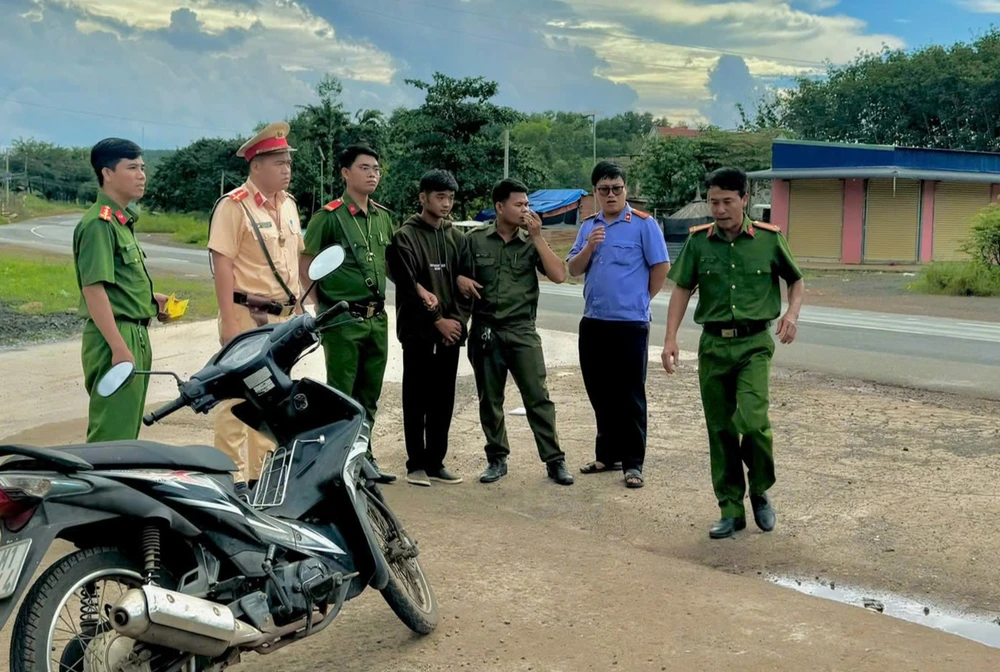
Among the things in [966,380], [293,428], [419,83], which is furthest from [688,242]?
[419,83]

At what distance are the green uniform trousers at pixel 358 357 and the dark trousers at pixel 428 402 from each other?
0.79ft

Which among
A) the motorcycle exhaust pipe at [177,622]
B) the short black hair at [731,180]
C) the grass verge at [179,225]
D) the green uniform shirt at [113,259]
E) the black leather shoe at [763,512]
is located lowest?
the grass verge at [179,225]

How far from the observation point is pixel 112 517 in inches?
120

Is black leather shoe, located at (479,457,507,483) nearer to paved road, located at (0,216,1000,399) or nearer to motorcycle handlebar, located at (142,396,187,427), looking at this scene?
motorcycle handlebar, located at (142,396,187,427)

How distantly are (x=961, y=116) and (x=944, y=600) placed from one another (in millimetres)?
51002

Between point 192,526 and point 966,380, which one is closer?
point 192,526

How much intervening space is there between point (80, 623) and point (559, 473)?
378 cm

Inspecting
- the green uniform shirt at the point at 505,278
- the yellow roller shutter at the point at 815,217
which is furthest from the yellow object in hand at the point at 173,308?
the yellow roller shutter at the point at 815,217

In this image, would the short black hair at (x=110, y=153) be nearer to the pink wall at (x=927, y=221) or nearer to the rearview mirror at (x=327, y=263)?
the rearview mirror at (x=327, y=263)

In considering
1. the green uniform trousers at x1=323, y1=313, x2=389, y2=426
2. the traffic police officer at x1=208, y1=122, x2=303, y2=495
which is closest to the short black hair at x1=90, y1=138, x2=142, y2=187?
the traffic police officer at x1=208, y1=122, x2=303, y2=495

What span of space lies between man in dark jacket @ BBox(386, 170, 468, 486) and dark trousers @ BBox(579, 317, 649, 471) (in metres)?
0.82

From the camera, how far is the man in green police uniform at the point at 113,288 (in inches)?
184

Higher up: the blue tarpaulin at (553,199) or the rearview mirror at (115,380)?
the rearview mirror at (115,380)

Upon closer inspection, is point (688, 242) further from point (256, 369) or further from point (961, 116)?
point (961, 116)
